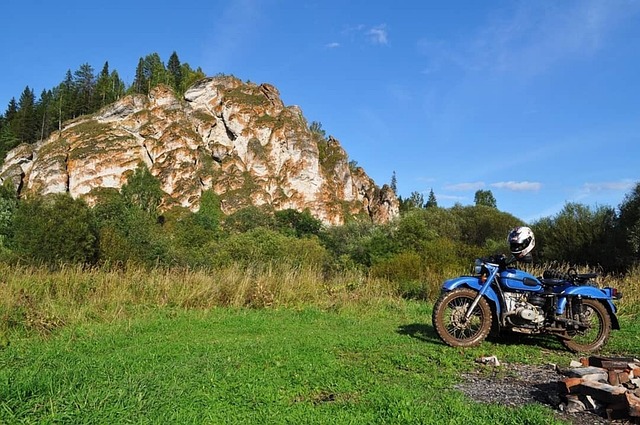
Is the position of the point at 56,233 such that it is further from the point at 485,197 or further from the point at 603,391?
the point at 485,197

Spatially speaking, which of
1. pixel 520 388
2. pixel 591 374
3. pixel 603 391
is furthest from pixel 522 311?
pixel 603 391

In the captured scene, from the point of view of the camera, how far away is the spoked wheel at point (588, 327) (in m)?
7.22

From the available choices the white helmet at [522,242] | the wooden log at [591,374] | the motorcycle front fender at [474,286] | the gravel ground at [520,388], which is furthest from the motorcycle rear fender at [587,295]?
the wooden log at [591,374]

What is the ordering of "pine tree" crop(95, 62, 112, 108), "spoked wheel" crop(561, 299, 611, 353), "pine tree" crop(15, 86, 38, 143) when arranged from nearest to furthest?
1. "spoked wheel" crop(561, 299, 611, 353)
2. "pine tree" crop(15, 86, 38, 143)
3. "pine tree" crop(95, 62, 112, 108)

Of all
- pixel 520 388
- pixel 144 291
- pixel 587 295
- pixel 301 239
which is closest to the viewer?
pixel 520 388

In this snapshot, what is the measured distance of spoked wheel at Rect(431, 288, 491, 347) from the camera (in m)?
7.08

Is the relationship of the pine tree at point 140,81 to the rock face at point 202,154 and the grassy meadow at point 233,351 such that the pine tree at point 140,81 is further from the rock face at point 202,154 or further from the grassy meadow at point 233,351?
the grassy meadow at point 233,351

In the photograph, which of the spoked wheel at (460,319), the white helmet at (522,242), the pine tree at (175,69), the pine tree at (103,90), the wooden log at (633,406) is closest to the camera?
the wooden log at (633,406)

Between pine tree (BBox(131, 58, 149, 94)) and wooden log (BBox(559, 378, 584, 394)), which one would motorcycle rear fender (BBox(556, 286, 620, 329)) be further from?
pine tree (BBox(131, 58, 149, 94))

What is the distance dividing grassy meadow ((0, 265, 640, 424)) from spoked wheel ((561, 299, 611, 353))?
27cm

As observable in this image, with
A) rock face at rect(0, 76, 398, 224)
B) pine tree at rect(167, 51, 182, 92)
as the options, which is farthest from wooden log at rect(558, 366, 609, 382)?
pine tree at rect(167, 51, 182, 92)

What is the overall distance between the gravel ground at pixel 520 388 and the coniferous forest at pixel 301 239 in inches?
294

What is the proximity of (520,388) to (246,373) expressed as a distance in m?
2.99

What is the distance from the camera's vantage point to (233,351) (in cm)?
624
